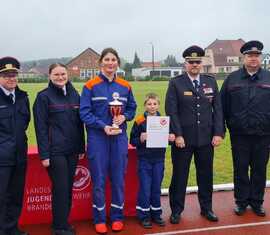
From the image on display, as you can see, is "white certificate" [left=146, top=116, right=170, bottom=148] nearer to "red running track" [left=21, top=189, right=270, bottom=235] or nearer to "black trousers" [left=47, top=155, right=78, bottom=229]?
"black trousers" [left=47, top=155, right=78, bottom=229]

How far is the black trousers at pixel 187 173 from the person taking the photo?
536 cm

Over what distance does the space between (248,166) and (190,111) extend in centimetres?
121

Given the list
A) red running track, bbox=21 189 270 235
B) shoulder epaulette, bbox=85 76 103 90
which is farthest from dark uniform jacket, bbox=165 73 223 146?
red running track, bbox=21 189 270 235

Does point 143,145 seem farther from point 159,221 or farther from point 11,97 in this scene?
point 11,97

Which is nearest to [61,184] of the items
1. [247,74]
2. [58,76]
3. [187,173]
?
[58,76]

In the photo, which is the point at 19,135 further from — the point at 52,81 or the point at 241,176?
the point at 241,176

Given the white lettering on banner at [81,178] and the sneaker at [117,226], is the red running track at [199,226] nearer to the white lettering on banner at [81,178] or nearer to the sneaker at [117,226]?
the sneaker at [117,226]

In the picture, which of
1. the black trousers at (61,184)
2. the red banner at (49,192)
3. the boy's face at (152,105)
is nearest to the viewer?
the black trousers at (61,184)

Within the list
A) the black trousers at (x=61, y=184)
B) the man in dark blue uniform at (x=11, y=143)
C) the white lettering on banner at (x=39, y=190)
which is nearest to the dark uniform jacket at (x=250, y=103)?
the black trousers at (x=61, y=184)

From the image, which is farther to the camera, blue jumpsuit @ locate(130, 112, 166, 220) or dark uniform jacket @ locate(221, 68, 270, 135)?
dark uniform jacket @ locate(221, 68, 270, 135)

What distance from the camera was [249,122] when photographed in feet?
17.9

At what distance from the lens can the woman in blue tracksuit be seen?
4820mm

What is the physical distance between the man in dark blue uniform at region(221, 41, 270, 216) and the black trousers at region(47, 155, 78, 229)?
7.10ft

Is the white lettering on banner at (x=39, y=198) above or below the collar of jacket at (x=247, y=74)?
below
